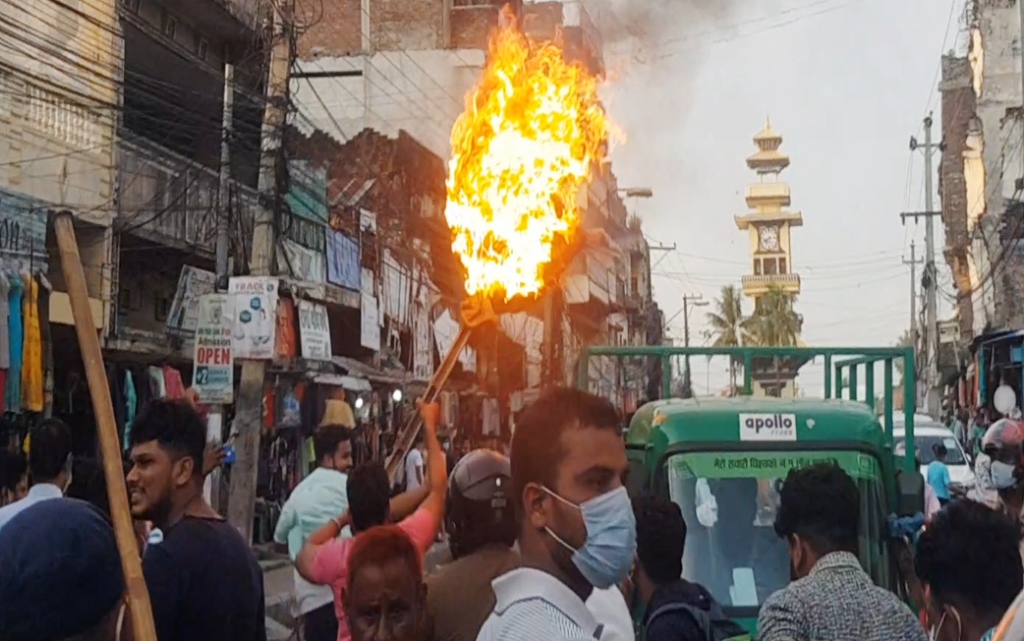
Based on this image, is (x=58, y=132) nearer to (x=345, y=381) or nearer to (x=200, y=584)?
(x=345, y=381)

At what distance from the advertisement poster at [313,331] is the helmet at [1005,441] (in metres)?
13.3

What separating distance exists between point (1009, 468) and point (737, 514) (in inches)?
65.0

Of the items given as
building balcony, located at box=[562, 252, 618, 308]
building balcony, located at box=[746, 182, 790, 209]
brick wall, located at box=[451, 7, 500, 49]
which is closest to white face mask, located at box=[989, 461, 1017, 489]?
brick wall, located at box=[451, 7, 500, 49]

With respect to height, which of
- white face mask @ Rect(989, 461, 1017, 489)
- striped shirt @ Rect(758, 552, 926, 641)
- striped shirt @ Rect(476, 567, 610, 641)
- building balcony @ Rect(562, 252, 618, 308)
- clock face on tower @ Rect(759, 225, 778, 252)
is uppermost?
clock face on tower @ Rect(759, 225, 778, 252)

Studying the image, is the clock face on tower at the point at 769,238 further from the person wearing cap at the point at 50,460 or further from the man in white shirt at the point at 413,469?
the person wearing cap at the point at 50,460

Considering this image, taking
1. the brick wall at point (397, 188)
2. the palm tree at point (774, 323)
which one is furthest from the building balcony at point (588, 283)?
the palm tree at point (774, 323)

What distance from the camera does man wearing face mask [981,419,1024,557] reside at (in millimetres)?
6676

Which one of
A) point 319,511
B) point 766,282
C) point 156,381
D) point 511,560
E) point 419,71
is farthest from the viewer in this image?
point 766,282

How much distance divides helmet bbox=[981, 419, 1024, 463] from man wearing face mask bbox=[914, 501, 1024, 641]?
3560 mm

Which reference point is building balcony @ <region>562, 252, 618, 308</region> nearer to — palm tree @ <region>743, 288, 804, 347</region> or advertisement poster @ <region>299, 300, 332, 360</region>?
palm tree @ <region>743, 288, 804, 347</region>

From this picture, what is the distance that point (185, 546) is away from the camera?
11.8 feet

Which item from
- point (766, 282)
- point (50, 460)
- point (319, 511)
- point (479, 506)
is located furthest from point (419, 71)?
point (766, 282)

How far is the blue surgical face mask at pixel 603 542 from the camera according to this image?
8.92ft

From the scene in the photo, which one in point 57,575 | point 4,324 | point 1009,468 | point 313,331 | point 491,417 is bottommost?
point 491,417
